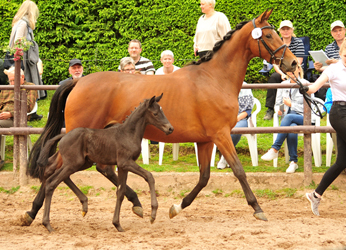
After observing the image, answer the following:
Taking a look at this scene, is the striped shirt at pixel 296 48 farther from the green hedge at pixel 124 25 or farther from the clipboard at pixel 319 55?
the green hedge at pixel 124 25

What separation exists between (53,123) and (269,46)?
9.21ft

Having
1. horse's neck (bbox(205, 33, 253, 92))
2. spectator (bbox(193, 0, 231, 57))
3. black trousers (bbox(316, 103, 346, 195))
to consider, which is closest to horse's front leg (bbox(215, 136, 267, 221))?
horse's neck (bbox(205, 33, 253, 92))

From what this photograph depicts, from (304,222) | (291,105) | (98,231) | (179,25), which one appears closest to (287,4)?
(179,25)

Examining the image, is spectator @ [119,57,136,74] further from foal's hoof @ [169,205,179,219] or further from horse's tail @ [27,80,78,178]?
foal's hoof @ [169,205,179,219]

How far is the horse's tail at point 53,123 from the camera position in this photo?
5840 millimetres

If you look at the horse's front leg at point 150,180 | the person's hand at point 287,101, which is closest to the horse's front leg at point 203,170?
the horse's front leg at point 150,180

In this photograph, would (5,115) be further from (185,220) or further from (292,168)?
(292,168)

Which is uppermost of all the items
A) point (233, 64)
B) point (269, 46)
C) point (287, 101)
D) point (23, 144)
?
point (269, 46)

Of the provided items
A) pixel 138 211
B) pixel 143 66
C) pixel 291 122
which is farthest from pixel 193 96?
pixel 143 66

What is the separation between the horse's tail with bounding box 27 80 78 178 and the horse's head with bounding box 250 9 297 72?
7.41 feet

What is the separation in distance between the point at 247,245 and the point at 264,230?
1.88ft

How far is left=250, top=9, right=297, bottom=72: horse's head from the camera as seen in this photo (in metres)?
5.58

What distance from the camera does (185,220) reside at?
19.0ft

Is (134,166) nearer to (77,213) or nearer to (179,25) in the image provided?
(77,213)
